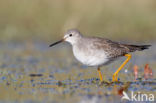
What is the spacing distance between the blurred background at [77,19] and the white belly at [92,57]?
5.94 metres

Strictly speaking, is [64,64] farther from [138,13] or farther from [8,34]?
[138,13]

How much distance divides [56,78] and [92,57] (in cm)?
128

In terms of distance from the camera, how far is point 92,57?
8.88 m

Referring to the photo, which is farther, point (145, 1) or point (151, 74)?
point (145, 1)

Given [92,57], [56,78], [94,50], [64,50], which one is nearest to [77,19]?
[64,50]

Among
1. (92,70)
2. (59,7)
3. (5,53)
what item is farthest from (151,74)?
(59,7)

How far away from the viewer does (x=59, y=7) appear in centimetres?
1722

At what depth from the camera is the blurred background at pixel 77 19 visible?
50.6 ft

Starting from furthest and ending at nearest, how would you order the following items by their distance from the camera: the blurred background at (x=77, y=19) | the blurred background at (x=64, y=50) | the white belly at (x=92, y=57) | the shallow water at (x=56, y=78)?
the blurred background at (x=77, y=19) < the white belly at (x=92, y=57) < the blurred background at (x=64, y=50) < the shallow water at (x=56, y=78)

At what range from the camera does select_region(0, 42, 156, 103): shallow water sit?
7.58 m

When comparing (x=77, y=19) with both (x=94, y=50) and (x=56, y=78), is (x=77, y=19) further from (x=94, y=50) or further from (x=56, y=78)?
(x=94, y=50)

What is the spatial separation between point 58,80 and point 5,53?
4.10 metres

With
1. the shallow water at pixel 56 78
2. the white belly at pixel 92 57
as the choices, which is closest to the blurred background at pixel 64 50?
the shallow water at pixel 56 78

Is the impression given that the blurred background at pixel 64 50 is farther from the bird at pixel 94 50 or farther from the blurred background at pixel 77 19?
the bird at pixel 94 50
